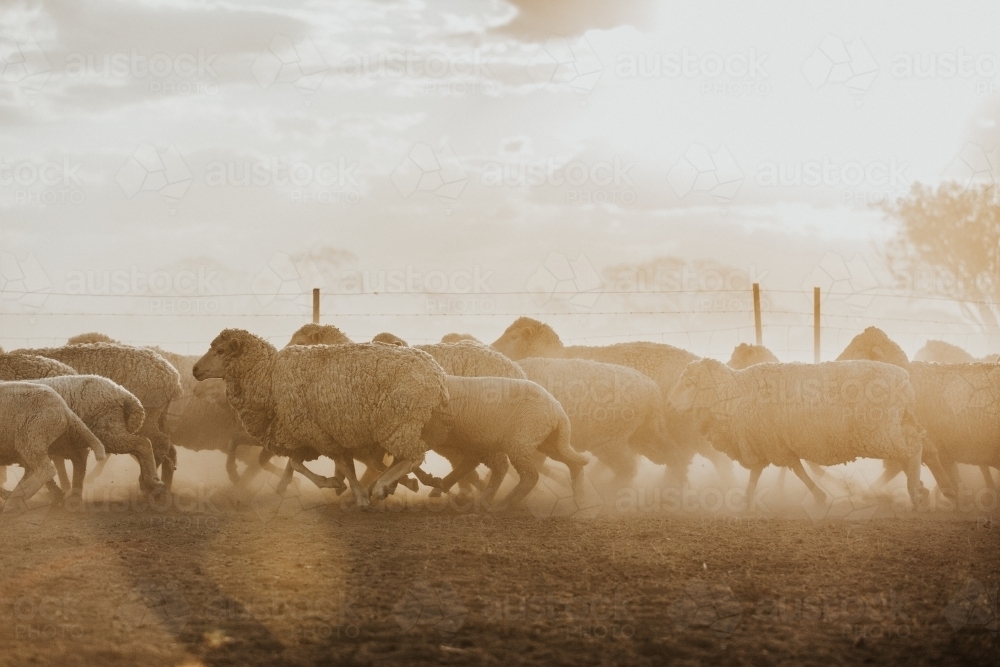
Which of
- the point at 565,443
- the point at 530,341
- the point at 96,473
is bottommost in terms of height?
the point at 96,473

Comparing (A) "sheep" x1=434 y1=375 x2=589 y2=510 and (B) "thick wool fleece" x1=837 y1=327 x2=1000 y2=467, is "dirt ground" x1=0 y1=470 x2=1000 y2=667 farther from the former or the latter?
(B) "thick wool fleece" x1=837 y1=327 x2=1000 y2=467

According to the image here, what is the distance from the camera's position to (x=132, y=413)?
37.4ft

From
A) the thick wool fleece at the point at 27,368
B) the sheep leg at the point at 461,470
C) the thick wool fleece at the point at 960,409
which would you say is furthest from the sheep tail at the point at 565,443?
the thick wool fleece at the point at 27,368

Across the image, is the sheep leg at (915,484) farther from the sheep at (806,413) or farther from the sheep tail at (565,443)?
the sheep tail at (565,443)

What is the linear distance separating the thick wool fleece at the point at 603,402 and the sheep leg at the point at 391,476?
8.56 ft

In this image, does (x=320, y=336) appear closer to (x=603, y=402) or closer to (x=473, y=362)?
(x=473, y=362)

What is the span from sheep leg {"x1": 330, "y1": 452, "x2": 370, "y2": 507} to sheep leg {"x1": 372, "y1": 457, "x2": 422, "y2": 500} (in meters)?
0.13

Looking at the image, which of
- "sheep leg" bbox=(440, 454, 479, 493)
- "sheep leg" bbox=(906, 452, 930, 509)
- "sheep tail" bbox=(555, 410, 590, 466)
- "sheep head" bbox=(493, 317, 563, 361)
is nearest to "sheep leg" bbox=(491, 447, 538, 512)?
"sheep tail" bbox=(555, 410, 590, 466)

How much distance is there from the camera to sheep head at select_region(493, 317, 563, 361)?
15.2 metres

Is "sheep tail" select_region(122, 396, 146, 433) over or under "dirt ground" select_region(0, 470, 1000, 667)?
over

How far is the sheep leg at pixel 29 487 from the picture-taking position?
1033cm

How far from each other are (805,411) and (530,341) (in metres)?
4.43

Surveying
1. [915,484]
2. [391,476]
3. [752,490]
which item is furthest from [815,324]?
[391,476]

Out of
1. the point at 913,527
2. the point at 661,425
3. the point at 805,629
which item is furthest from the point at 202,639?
the point at 661,425
